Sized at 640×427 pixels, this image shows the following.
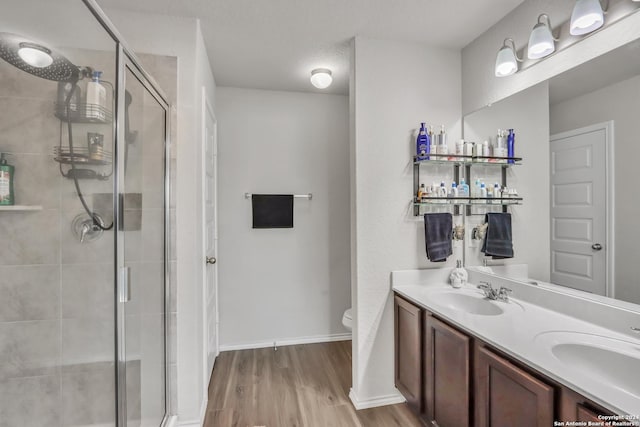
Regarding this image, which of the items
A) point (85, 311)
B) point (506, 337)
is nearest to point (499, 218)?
point (506, 337)

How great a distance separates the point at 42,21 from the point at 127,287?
114cm

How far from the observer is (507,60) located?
1.69 metres

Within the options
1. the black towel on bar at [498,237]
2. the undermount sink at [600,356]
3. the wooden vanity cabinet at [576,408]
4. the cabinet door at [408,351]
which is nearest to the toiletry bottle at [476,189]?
the black towel on bar at [498,237]

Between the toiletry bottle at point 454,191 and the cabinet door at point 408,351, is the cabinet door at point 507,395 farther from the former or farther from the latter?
the toiletry bottle at point 454,191

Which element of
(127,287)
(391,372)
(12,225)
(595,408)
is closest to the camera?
(595,408)

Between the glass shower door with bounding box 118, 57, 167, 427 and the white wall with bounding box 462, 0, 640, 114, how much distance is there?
2046 millimetres

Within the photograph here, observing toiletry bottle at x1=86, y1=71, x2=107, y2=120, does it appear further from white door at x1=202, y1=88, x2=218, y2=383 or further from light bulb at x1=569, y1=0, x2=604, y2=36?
light bulb at x1=569, y1=0, x2=604, y2=36

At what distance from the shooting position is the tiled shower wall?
1268 millimetres

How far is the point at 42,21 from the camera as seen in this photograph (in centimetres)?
116

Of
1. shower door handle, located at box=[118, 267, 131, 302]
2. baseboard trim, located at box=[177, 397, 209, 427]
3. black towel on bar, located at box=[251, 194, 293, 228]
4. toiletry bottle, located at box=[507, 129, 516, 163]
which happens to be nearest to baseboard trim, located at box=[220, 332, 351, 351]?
baseboard trim, located at box=[177, 397, 209, 427]

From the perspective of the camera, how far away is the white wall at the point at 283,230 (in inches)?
111

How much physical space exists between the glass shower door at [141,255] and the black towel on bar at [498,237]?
2115 millimetres

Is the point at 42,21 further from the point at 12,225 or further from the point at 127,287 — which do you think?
the point at 127,287

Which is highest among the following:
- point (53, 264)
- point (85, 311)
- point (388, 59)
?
point (388, 59)
